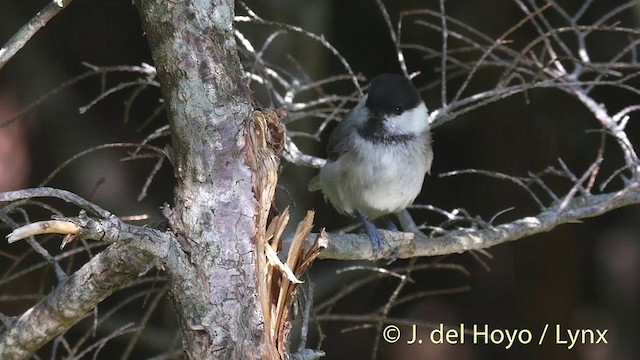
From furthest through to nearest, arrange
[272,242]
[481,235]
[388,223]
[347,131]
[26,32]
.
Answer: [388,223]
[347,131]
[481,235]
[272,242]
[26,32]

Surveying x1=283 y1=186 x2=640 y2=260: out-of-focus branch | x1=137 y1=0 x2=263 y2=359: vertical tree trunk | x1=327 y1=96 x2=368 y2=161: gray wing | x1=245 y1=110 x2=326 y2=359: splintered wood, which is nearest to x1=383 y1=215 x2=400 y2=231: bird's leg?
x1=327 y1=96 x2=368 y2=161: gray wing

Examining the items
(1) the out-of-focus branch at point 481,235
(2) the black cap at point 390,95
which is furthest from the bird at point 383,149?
(1) the out-of-focus branch at point 481,235

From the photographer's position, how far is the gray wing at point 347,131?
116 inches

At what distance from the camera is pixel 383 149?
115 inches

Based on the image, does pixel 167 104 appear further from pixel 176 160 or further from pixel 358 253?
pixel 358 253

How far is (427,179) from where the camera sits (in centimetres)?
425

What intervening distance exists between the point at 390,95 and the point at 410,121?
15cm

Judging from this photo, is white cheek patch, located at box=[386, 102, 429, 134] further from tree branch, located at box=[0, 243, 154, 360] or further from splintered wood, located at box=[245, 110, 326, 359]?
tree branch, located at box=[0, 243, 154, 360]

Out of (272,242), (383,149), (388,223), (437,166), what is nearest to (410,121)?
(383,149)

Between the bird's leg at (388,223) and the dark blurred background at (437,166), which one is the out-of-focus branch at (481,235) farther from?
the dark blurred background at (437,166)

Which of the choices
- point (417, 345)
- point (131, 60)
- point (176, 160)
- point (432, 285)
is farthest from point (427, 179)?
point (176, 160)

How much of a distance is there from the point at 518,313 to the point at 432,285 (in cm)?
45

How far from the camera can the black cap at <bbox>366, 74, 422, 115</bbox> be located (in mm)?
2844

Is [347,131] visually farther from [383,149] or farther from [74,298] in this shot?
[74,298]
